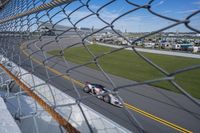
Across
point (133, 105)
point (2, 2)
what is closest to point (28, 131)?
point (2, 2)

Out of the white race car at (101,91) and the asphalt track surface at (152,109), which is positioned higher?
the white race car at (101,91)

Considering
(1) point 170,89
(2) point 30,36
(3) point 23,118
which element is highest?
(2) point 30,36

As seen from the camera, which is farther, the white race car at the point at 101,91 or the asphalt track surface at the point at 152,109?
the white race car at the point at 101,91

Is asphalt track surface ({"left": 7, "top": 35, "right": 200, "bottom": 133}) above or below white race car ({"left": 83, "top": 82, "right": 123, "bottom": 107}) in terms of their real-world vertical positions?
below

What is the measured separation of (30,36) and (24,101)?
538 mm

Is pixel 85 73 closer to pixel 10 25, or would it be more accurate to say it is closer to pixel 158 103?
pixel 158 103

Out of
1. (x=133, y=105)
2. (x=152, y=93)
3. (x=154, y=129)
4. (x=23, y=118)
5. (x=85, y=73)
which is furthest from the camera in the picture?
(x=85, y=73)

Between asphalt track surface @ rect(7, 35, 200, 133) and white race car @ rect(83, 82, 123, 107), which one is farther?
white race car @ rect(83, 82, 123, 107)

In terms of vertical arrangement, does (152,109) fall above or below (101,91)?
below

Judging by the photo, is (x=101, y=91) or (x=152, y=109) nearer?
(x=101, y=91)

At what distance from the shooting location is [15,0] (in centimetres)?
228

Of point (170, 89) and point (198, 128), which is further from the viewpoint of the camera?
point (170, 89)

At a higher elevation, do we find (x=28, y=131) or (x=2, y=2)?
(x=2, y=2)

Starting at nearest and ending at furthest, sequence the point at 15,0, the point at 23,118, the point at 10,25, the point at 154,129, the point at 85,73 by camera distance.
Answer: the point at 23,118, the point at 15,0, the point at 10,25, the point at 154,129, the point at 85,73
